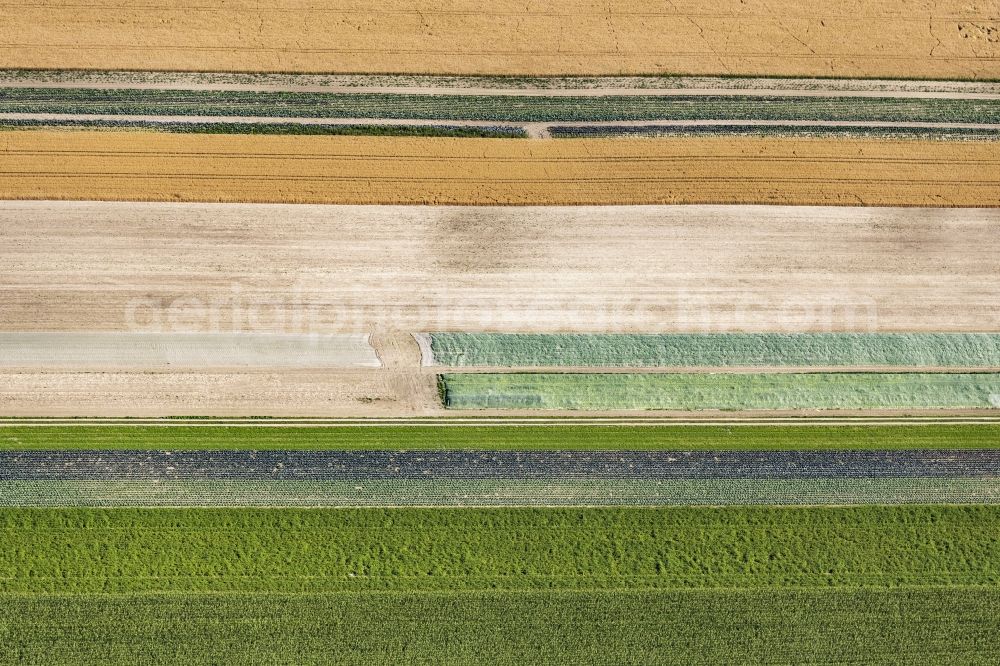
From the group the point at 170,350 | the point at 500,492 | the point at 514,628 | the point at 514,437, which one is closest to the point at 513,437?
the point at 514,437

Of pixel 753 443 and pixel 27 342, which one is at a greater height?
pixel 27 342

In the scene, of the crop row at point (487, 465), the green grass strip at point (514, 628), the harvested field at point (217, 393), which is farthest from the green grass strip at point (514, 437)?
the green grass strip at point (514, 628)

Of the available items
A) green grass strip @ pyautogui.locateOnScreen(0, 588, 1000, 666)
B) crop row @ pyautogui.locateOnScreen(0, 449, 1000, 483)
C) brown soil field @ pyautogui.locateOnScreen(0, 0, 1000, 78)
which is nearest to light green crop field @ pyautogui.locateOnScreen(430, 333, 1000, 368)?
crop row @ pyautogui.locateOnScreen(0, 449, 1000, 483)

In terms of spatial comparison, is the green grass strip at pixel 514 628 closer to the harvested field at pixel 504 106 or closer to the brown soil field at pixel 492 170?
the brown soil field at pixel 492 170

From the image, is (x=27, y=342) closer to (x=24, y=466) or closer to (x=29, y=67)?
(x=24, y=466)

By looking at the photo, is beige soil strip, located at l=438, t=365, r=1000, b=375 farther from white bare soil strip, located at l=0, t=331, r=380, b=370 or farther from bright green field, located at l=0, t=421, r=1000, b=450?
white bare soil strip, located at l=0, t=331, r=380, b=370

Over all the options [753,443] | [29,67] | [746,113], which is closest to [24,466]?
[29,67]

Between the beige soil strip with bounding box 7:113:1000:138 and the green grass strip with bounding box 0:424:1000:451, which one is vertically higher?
the beige soil strip with bounding box 7:113:1000:138

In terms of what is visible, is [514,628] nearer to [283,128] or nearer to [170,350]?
[170,350]
